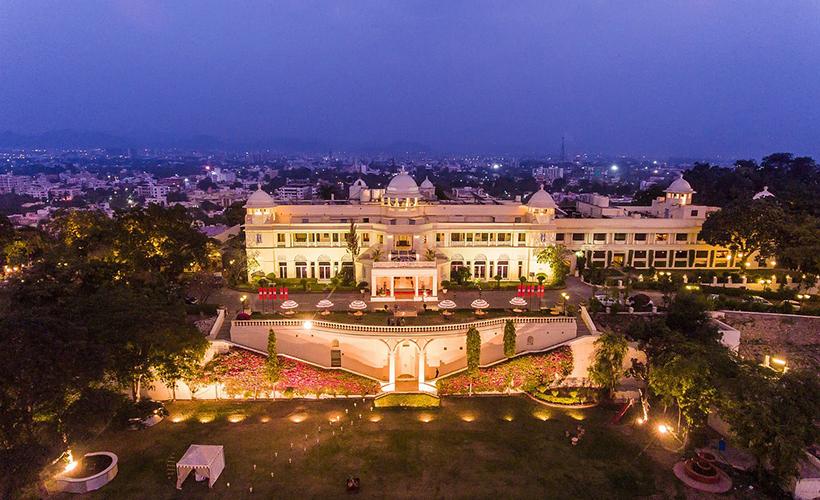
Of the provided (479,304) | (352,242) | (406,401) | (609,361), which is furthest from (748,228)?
(352,242)

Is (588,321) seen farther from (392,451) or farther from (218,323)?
(218,323)

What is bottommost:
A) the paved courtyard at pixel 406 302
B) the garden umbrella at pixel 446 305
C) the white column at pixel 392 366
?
the white column at pixel 392 366

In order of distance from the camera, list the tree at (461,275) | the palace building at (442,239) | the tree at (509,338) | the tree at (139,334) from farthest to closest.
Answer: the tree at (461,275) → the palace building at (442,239) → the tree at (509,338) → the tree at (139,334)

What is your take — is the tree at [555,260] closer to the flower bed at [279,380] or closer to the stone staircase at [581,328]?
the stone staircase at [581,328]

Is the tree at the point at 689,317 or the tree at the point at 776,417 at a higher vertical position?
the tree at the point at 689,317

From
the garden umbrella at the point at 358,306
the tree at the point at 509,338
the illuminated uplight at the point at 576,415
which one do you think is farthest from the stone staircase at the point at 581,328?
the garden umbrella at the point at 358,306

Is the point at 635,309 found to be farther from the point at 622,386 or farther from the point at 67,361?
the point at 67,361

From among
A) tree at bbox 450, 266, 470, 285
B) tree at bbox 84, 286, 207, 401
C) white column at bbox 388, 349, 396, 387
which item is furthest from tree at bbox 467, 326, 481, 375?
tree at bbox 84, 286, 207, 401
